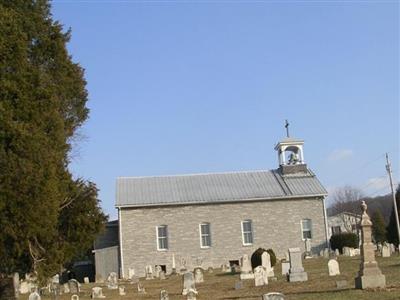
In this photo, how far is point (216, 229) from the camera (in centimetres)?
4197

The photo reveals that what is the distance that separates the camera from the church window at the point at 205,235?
41844mm

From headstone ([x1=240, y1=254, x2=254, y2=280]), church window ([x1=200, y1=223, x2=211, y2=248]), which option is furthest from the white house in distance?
headstone ([x1=240, y1=254, x2=254, y2=280])

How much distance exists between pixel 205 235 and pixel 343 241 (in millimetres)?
9095

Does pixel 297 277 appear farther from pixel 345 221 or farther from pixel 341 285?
pixel 345 221

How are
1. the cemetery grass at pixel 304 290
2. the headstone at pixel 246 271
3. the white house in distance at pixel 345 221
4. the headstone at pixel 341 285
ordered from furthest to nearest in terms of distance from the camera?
the white house in distance at pixel 345 221
the headstone at pixel 246 271
the headstone at pixel 341 285
the cemetery grass at pixel 304 290

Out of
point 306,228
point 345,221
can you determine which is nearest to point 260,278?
point 306,228

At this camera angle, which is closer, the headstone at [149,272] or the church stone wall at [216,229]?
the headstone at [149,272]

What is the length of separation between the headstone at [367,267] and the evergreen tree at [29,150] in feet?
27.1

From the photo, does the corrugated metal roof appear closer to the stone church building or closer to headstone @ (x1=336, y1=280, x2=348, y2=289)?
the stone church building

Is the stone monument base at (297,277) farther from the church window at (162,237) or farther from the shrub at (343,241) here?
the shrub at (343,241)

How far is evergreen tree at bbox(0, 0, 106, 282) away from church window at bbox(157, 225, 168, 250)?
21.4 metres

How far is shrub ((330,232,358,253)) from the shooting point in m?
41.6

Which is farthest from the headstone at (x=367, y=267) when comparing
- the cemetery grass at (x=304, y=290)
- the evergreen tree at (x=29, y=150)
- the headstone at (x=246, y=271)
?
the headstone at (x=246, y=271)

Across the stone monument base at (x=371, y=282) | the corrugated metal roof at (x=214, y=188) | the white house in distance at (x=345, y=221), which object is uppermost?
the corrugated metal roof at (x=214, y=188)
